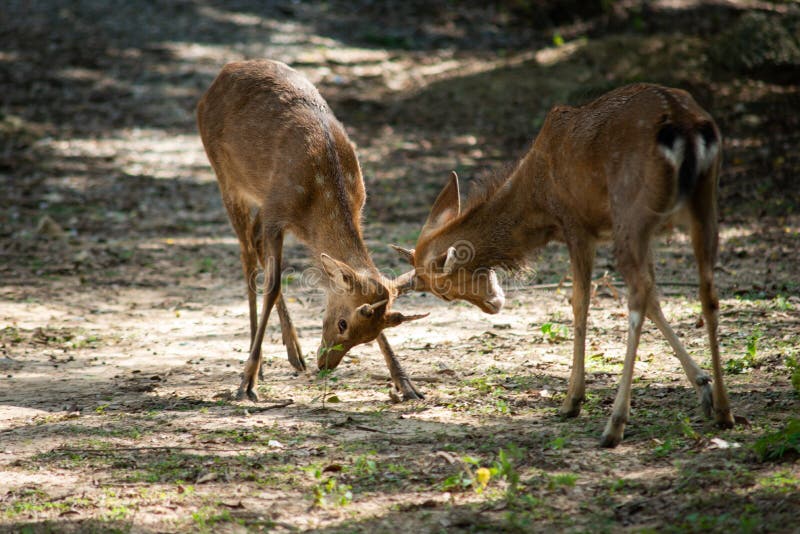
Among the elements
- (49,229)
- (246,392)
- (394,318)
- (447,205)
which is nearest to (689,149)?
(394,318)

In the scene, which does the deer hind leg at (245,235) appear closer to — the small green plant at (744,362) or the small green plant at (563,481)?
the small green plant at (563,481)

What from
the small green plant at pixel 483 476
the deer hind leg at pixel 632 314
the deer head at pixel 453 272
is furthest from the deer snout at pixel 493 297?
the small green plant at pixel 483 476

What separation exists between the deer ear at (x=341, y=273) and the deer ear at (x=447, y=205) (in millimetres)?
1079

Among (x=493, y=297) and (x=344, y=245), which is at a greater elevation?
(x=344, y=245)

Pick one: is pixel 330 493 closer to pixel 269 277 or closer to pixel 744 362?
pixel 269 277

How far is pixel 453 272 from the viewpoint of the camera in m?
6.86

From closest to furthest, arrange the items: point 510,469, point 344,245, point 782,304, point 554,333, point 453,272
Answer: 1. point 510,469
2. point 453,272
3. point 344,245
4. point 554,333
5. point 782,304

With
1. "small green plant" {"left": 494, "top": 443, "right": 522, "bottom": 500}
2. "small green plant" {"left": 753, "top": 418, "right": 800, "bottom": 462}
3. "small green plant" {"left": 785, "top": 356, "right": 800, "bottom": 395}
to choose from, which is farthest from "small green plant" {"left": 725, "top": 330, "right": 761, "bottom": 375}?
"small green plant" {"left": 494, "top": 443, "right": 522, "bottom": 500}

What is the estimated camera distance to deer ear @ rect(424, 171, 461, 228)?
7.39m

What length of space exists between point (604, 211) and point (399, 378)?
199 cm

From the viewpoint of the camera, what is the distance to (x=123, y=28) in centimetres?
1947

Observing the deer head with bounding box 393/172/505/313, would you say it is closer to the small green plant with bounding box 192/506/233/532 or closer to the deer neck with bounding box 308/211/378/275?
the deer neck with bounding box 308/211/378/275

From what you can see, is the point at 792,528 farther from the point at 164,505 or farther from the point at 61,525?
the point at 61,525

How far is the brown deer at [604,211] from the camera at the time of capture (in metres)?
5.27
